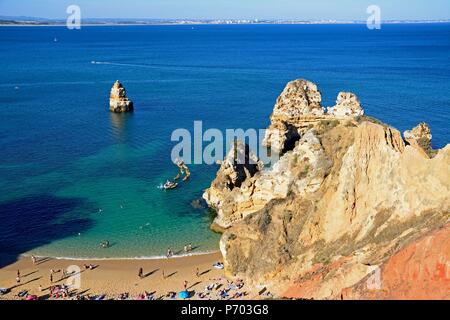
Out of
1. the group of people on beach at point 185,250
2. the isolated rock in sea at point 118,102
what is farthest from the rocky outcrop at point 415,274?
the isolated rock in sea at point 118,102

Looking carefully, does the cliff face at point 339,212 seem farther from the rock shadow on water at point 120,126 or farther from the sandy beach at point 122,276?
the rock shadow on water at point 120,126

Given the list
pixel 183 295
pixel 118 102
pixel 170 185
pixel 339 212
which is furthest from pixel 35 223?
pixel 118 102

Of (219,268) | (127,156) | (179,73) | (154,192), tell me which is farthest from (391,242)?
(179,73)

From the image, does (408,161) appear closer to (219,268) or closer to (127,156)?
(219,268)

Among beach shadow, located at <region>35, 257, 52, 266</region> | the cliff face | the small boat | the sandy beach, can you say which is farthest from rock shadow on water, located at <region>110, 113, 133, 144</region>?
the cliff face

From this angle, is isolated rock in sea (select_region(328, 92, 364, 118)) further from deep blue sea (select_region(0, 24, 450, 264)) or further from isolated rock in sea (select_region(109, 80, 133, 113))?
isolated rock in sea (select_region(109, 80, 133, 113))

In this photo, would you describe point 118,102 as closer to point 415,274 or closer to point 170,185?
point 170,185
